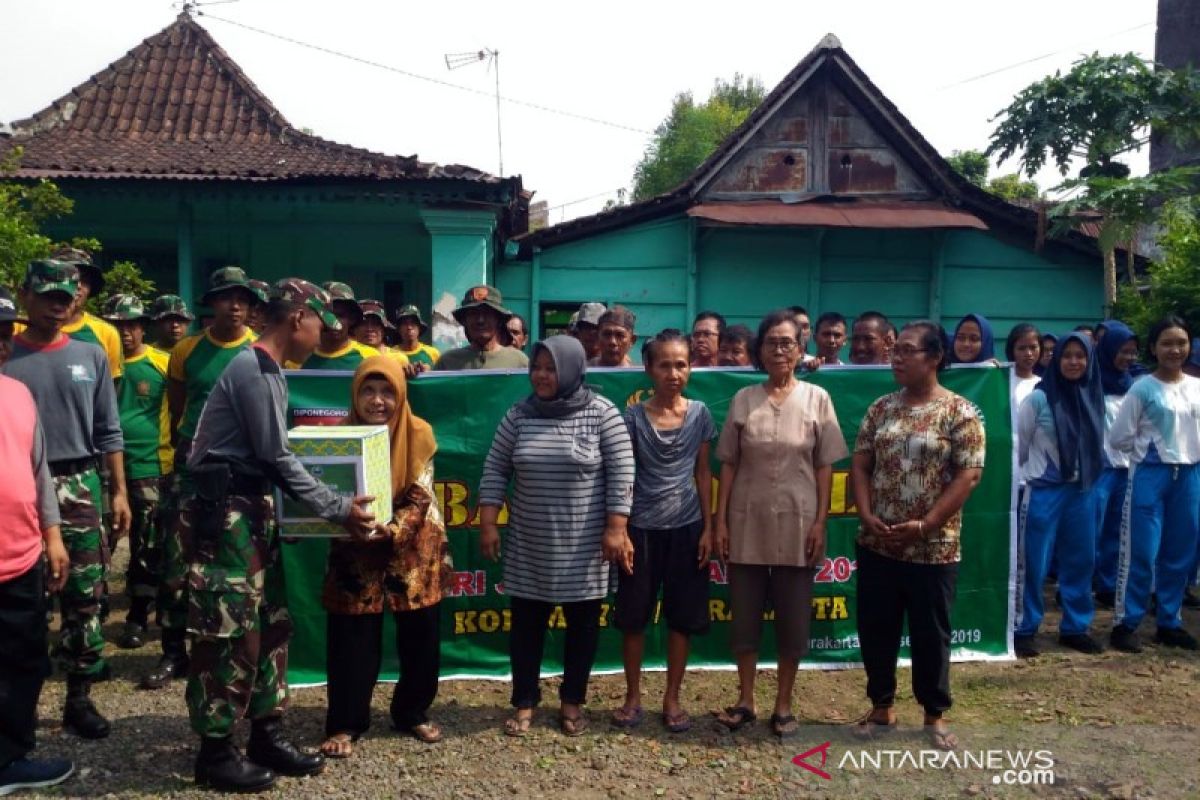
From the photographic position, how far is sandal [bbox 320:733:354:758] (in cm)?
347

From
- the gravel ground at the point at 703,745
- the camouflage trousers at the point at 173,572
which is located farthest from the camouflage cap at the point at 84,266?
the gravel ground at the point at 703,745

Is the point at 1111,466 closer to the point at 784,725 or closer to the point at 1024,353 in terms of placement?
the point at 1024,353

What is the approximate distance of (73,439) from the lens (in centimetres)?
361

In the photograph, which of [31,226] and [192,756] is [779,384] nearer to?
[192,756]

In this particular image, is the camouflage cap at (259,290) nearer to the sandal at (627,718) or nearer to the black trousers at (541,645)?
the black trousers at (541,645)

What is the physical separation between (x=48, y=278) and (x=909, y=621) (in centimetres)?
384

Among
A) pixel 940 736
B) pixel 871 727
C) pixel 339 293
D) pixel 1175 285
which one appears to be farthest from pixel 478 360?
pixel 1175 285

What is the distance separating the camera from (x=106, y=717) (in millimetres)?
3850

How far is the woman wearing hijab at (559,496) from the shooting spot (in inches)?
142

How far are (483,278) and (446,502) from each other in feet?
18.8

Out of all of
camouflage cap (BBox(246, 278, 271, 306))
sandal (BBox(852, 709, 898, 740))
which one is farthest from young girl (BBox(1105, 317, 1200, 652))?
camouflage cap (BBox(246, 278, 271, 306))

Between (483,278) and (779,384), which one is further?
(483,278)

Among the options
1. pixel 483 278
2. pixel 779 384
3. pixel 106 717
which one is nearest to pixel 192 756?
pixel 106 717

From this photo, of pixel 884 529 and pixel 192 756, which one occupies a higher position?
pixel 884 529
